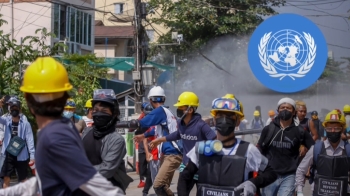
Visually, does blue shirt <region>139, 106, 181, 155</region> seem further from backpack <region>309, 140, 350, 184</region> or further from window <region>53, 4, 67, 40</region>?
window <region>53, 4, 67, 40</region>

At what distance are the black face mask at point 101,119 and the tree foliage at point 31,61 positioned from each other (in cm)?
1033

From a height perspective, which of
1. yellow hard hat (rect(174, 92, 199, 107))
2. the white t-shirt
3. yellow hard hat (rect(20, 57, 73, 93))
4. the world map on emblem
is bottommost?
the white t-shirt

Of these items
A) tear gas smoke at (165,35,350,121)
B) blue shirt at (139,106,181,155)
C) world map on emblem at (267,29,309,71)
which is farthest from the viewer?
tear gas smoke at (165,35,350,121)

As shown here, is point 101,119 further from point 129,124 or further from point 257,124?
point 257,124

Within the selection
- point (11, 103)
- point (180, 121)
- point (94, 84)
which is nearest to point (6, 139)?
point (11, 103)

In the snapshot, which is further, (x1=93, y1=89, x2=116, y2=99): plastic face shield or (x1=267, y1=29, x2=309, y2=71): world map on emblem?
(x1=267, y1=29, x2=309, y2=71): world map on emblem

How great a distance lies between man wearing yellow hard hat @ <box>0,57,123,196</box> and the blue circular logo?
8514 mm

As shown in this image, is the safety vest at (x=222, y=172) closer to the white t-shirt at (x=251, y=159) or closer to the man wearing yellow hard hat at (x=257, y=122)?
the white t-shirt at (x=251, y=159)

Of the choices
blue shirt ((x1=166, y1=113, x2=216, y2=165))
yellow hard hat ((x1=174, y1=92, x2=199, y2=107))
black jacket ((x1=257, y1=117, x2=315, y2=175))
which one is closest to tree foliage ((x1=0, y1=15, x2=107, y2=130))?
yellow hard hat ((x1=174, y1=92, x2=199, y2=107))

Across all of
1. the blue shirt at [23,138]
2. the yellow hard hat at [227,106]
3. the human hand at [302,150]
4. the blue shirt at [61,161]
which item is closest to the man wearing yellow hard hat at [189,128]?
the human hand at [302,150]

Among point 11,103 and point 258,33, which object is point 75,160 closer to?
point 11,103

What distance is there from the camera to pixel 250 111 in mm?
21125

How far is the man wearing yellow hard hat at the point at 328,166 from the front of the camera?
8.01 m

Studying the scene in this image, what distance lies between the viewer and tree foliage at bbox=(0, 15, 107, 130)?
52.1ft
